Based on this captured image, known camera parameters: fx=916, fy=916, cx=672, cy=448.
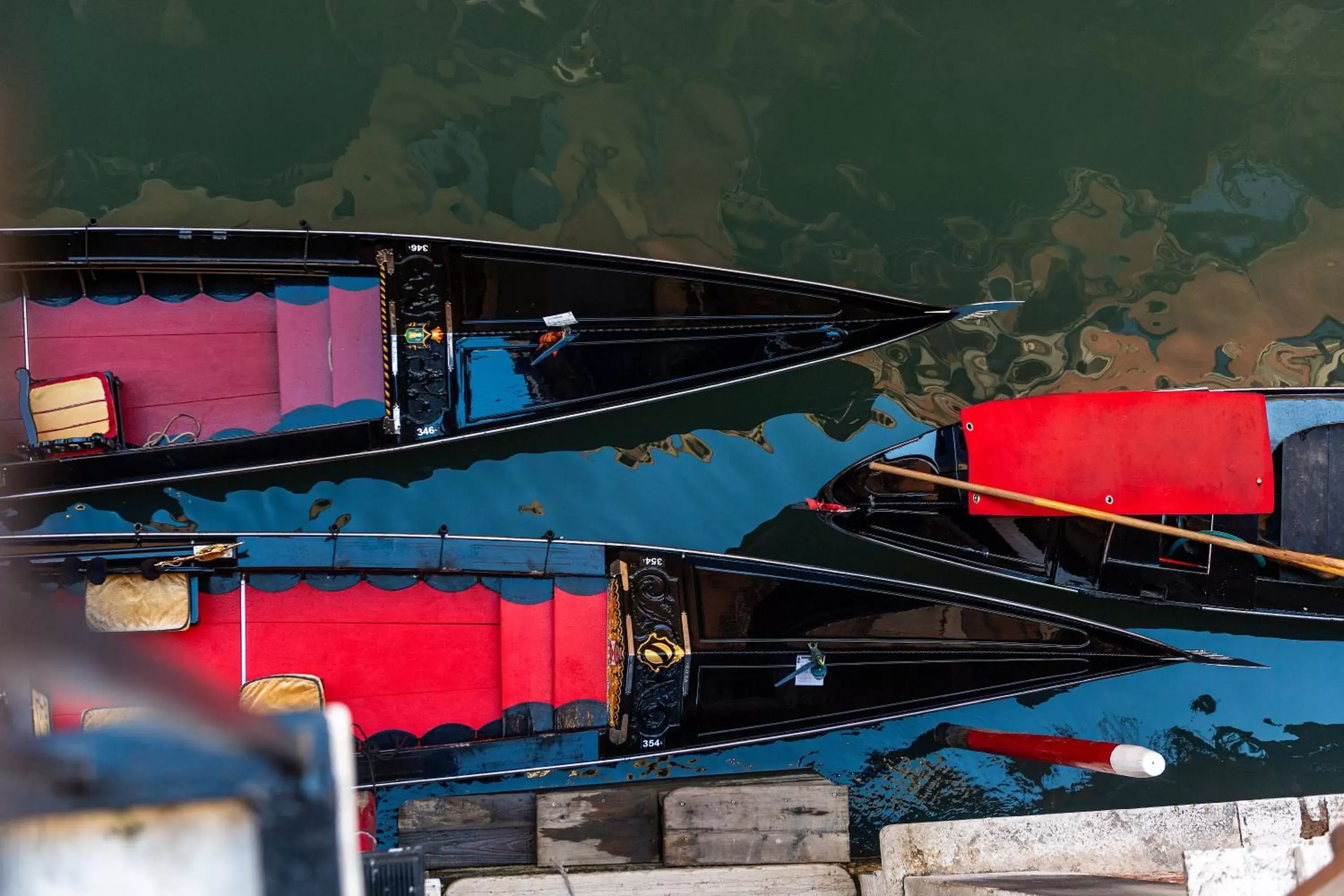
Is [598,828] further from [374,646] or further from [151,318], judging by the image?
[151,318]

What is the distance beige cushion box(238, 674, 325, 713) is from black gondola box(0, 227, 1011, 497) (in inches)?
62.6

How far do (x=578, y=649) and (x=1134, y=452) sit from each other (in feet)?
13.3

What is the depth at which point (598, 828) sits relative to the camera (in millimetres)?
6449

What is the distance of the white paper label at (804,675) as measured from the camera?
21.4ft

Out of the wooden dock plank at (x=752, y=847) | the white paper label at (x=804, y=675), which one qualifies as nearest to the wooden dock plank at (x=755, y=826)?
the wooden dock plank at (x=752, y=847)

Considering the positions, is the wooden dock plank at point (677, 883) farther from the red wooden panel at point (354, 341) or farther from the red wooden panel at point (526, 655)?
the red wooden panel at point (354, 341)

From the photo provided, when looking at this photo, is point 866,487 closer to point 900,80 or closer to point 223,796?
point 900,80

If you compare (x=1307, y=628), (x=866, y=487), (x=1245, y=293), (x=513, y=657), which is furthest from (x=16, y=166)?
(x=1307, y=628)

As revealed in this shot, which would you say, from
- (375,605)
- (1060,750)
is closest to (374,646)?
(375,605)

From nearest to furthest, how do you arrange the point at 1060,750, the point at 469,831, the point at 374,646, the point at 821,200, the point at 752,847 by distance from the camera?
the point at 1060,750 < the point at 374,646 < the point at 752,847 < the point at 469,831 < the point at 821,200

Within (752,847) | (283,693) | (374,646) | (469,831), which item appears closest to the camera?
(283,693)

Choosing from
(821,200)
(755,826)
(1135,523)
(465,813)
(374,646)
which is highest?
(821,200)

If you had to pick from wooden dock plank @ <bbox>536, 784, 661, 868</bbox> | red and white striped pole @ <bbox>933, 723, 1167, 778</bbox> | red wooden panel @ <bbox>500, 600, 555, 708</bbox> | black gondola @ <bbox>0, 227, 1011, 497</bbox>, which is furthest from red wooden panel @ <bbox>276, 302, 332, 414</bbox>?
red and white striped pole @ <bbox>933, 723, 1167, 778</bbox>

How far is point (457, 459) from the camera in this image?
7.49 m
